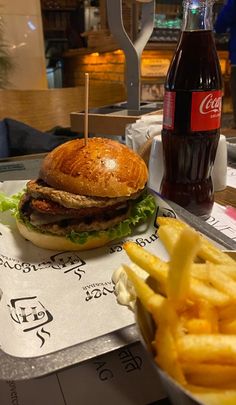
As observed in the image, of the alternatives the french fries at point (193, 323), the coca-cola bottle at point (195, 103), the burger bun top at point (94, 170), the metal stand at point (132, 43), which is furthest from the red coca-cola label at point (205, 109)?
the metal stand at point (132, 43)

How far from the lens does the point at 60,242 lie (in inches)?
53.1

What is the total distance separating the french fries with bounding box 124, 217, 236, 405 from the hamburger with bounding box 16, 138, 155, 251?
2.37 feet

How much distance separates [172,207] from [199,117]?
35 centimetres

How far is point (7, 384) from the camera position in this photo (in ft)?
2.62

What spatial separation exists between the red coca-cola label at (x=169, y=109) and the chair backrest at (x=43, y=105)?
218cm

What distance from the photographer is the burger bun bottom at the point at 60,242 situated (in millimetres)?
1344

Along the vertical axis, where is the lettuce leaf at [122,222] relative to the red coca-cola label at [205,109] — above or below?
below

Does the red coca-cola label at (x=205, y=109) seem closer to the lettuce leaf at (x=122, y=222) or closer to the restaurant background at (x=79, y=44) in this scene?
the lettuce leaf at (x=122, y=222)

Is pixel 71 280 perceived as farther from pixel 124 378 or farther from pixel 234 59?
pixel 234 59

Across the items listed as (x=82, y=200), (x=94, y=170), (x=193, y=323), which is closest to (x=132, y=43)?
(x=94, y=170)

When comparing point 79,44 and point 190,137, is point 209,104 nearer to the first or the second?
point 190,137

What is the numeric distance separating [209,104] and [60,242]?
738 millimetres

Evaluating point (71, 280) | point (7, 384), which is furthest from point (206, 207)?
point (7, 384)

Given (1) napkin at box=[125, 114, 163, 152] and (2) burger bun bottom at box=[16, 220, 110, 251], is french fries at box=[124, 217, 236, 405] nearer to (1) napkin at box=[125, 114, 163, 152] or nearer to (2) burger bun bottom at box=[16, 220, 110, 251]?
(2) burger bun bottom at box=[16, 220, 110, 251]
